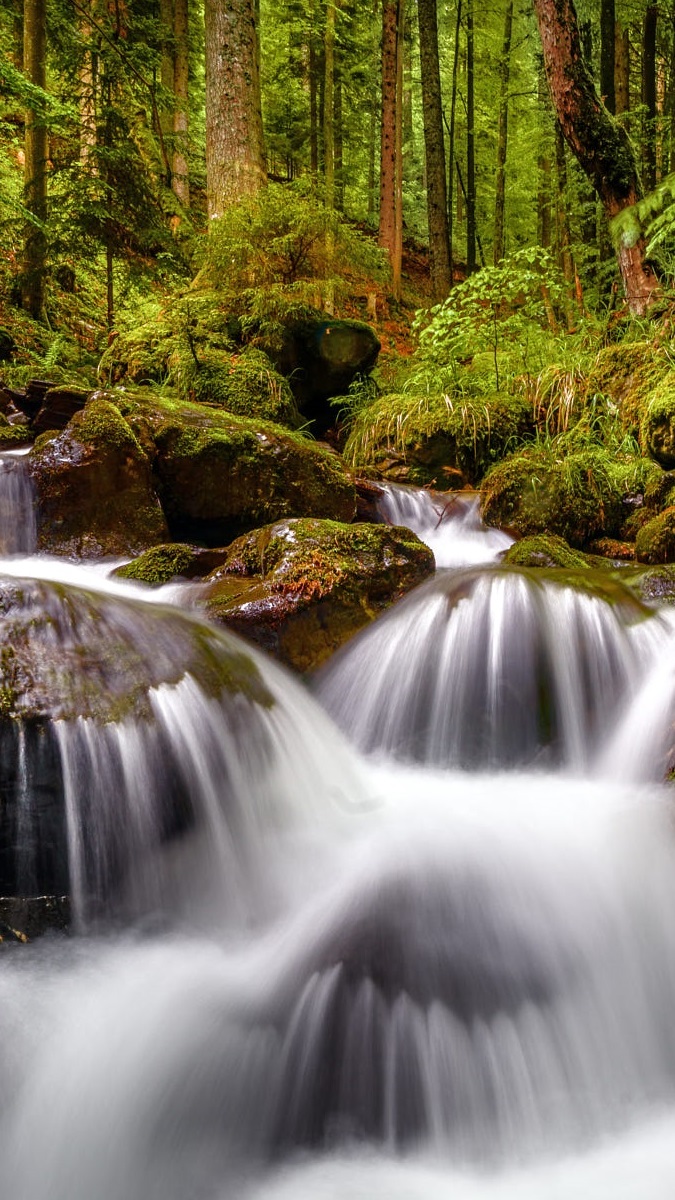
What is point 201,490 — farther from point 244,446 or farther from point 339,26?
point 339,26

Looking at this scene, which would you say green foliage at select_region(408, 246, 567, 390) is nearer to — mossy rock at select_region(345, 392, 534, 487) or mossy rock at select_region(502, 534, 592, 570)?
mossy rock at select_region(345, 392, 534, 487)

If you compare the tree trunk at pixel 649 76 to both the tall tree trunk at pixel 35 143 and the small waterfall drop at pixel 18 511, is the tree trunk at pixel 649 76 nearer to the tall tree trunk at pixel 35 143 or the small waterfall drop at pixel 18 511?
the tall tree trunk at pixel 35 143

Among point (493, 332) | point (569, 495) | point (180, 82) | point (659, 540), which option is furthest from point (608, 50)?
point (659, 540)

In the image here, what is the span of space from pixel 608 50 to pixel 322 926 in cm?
1410

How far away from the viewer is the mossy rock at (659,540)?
5730mm

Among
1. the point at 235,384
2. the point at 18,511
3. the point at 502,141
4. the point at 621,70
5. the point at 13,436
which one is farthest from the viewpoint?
the point at 502,141

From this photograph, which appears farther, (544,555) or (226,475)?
(226,475)

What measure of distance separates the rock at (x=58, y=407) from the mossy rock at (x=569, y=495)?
148 inches

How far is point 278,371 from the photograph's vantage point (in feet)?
28.5

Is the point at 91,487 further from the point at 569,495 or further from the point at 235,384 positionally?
the point at 569,495

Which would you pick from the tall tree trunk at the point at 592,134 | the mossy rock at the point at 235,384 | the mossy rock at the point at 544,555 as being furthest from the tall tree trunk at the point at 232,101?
the mossy rock at the point at 544,555

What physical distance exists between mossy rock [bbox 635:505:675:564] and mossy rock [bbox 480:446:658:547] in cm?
74

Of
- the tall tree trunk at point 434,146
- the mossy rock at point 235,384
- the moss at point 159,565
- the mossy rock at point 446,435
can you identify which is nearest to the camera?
the moss at point 159,565

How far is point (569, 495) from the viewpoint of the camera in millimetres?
6684
